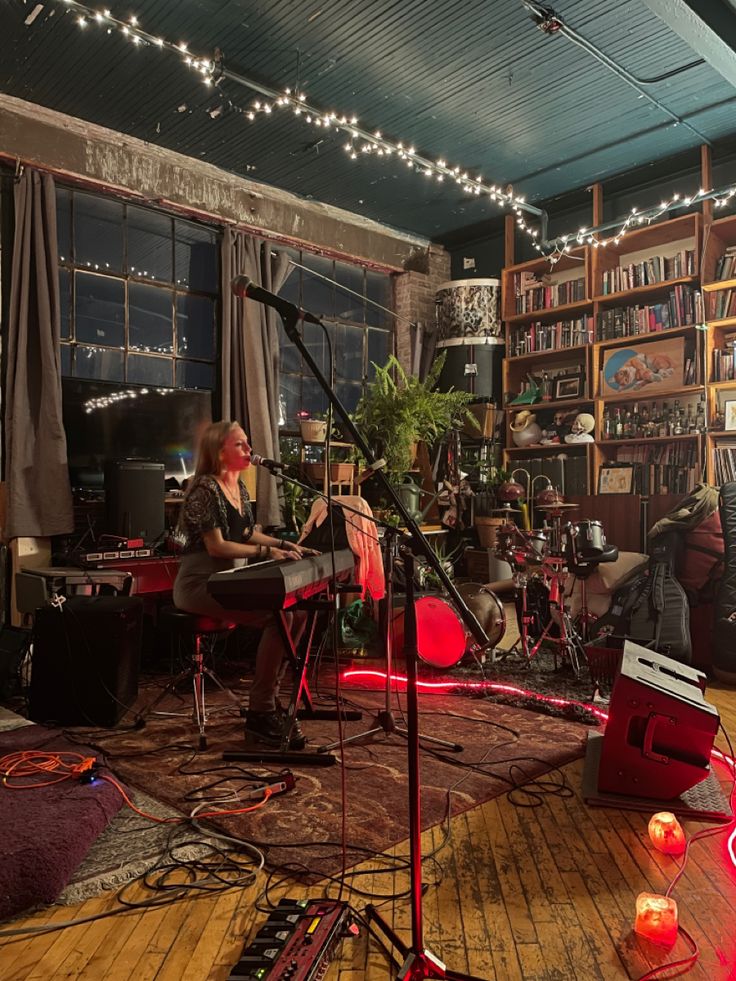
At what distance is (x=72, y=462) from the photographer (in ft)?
14.5

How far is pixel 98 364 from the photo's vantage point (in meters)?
4.88

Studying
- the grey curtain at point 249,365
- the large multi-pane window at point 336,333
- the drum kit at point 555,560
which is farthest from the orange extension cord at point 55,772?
the large multi-pane window at point 336,333

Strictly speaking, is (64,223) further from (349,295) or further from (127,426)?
(349,295)

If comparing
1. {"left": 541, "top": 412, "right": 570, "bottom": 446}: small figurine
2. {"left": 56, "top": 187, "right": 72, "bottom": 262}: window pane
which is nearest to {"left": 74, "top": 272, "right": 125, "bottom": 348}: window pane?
{"left": 56, "top": 187, "right": 72, "bottom": 262}: window pane

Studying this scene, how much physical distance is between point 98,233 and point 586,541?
3731mm

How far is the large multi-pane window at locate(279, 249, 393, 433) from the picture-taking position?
6.00 meters

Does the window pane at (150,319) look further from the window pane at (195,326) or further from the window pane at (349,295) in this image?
the window pane at (349,295)

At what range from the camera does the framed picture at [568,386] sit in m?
6.07

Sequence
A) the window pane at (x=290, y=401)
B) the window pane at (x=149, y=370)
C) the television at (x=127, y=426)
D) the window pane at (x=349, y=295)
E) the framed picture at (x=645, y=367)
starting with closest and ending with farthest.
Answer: the television at (x=127, y=426), the window pane at (x=149, y=370), the framed picture at (x=645, y=367), the window pane at (x=290, y=401), the window pane at (x=349, y=295)

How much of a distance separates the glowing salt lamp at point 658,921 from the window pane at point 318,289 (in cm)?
516

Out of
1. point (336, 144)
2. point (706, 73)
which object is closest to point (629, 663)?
point (706, 73)

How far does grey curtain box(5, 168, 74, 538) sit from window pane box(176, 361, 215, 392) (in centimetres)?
99

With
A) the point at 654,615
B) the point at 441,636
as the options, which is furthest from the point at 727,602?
the point at 441,636

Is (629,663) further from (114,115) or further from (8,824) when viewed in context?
(114,115)
